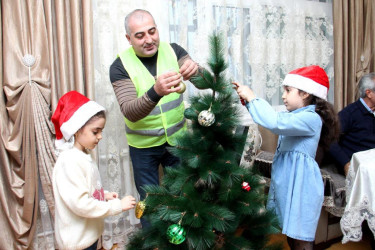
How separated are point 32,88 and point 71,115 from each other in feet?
2.61

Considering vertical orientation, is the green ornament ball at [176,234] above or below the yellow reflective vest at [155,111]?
below

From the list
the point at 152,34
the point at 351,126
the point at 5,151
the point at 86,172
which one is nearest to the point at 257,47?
the point at 351,126

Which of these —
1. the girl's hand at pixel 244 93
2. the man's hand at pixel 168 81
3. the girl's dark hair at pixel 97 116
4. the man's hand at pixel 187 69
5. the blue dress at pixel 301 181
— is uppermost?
the man's hand at pixel 187 69

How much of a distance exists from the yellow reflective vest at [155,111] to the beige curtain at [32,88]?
56cm

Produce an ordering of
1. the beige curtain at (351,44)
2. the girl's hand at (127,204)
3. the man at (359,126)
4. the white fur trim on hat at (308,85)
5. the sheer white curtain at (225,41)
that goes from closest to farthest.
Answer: the girl's hand at (127,204) < the white fur trim on hat at (308,85) < the sheer white curtain at (225,41) < the man at (359,126) < the beige curtain at (351,44)

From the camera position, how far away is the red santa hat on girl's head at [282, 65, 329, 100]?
1.48 m

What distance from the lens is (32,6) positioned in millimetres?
1876

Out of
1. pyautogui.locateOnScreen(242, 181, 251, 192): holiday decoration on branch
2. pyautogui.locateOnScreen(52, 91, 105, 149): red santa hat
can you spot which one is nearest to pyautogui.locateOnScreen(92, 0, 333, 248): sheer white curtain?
pyautogui.locateOnScreen(52, 91, 105, 149): red santa hat

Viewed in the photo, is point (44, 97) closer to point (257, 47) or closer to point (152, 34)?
point (152, 34)

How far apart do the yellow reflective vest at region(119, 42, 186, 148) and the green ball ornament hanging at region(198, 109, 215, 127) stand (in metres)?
0.55

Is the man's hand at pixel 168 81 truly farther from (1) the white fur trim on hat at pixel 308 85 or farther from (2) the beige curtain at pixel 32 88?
(2) the beige curtain at pixel 32 88

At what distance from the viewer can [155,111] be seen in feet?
5.33

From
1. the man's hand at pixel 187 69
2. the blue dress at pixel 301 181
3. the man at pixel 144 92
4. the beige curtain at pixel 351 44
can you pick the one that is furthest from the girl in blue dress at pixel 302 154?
the beige curtain at pixel 351 44

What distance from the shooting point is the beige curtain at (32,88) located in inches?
73.9
